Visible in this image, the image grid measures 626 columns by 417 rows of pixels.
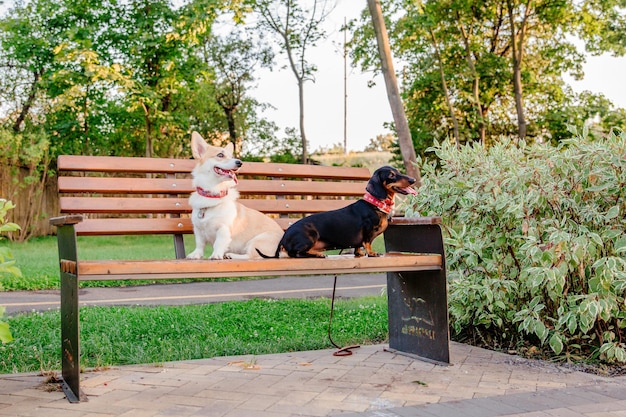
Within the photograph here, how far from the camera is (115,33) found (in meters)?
22.8

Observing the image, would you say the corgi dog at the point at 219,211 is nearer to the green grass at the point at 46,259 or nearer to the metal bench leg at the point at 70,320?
the metal bench leg at the point at 70,320

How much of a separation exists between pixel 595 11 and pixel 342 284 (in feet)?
62.8

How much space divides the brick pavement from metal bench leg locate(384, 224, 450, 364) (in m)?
0.14

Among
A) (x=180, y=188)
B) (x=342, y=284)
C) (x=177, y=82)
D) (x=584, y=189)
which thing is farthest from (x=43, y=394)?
(x=177, y=82)

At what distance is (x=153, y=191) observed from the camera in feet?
15.9

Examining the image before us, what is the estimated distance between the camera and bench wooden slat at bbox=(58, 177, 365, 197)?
14.7ft

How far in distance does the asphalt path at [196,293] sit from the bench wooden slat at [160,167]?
8.42ft

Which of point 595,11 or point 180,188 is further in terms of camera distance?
point 595,11

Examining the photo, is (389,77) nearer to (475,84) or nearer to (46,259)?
(46,259)

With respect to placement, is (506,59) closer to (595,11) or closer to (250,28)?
(595,11)

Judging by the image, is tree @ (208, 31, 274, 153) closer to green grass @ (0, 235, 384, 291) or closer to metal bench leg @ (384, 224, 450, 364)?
green grass @ (0, 235, 384, 291)

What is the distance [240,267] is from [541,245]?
7.24 feet

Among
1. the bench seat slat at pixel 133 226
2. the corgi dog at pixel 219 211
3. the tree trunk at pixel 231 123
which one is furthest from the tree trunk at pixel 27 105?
the corgi dog at pixel 219 211

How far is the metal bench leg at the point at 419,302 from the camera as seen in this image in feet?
14.3
